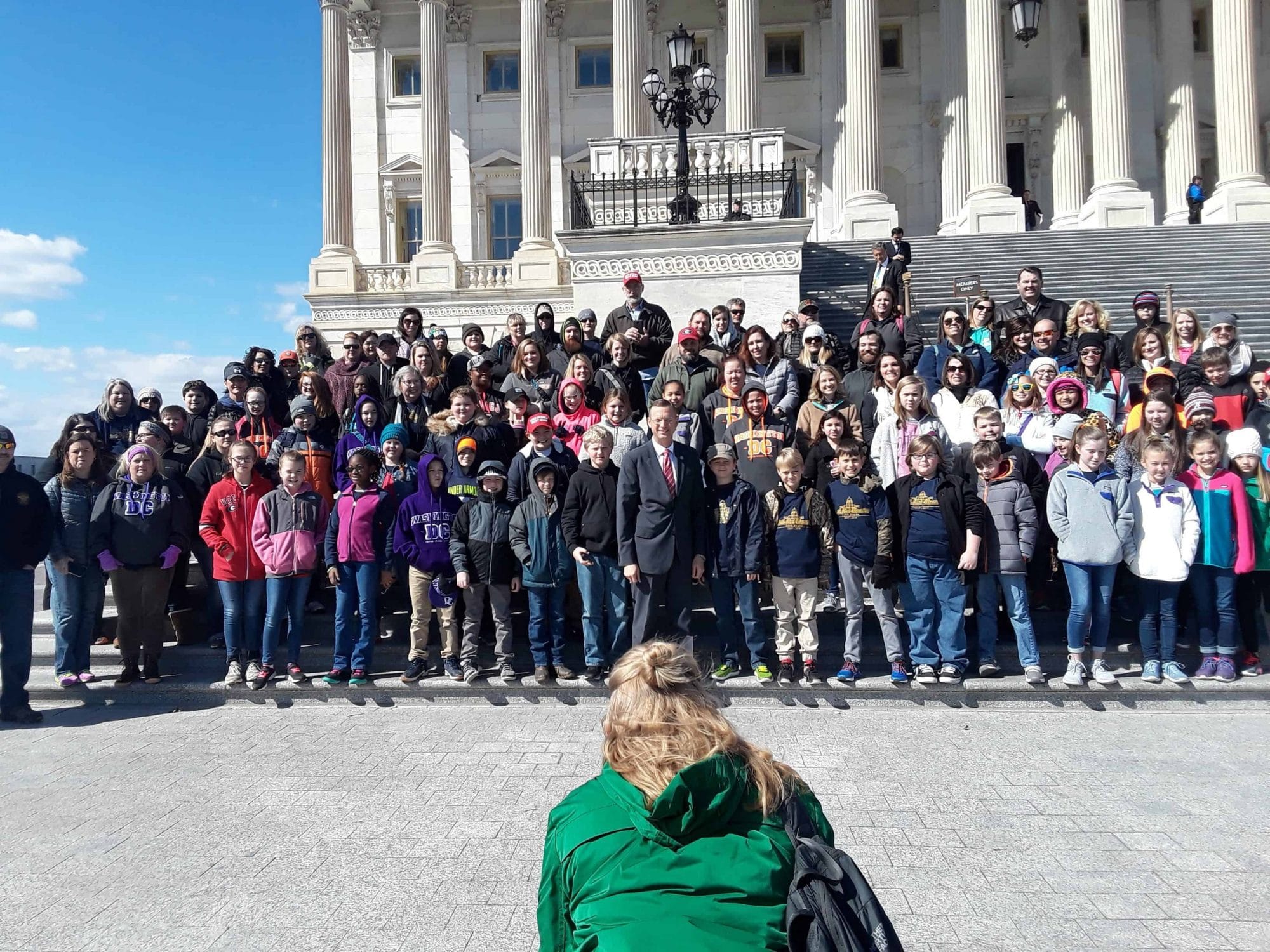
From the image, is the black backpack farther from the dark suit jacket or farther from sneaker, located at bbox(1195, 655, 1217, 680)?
sneaker, located at bbox(1195, 655, 1217, 680)

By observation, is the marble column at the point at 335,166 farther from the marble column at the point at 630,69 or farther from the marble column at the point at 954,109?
the marble column at the point at 954,109

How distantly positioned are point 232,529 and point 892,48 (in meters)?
28.9

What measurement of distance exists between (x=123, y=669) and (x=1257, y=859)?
8143 millimetres

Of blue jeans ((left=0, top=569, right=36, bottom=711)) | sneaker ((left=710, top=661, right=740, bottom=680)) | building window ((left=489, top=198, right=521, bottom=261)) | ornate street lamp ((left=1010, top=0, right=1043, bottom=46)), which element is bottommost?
sneaker ((left=710, top=661, right=740, bottom=680))

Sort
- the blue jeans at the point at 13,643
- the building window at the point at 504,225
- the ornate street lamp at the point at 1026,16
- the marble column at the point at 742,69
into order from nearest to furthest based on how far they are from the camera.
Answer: the blue jeans at the point at 13,643 → the ornate street lamp at the point at 1026,16 → the marble column at the point at 742,69 → the building window at the point at 504,225

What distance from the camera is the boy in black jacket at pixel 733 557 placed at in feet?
23.6

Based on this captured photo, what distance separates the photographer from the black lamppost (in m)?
14.2

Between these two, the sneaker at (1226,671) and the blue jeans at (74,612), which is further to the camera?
the blue jeans at (74,612)

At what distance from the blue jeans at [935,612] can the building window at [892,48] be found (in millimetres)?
26945

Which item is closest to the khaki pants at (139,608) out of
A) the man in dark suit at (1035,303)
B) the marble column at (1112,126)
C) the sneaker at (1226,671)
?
the sneaker at (1226,671)

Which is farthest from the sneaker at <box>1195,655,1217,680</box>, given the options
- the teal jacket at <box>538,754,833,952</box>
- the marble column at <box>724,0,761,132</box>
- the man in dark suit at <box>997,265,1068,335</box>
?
the marble column at <box>724,0,761,132</box>

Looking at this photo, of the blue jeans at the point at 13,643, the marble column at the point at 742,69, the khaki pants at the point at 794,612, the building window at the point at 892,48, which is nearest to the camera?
the blue jeans at the point at 13,643

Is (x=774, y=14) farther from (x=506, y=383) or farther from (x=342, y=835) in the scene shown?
(x=342, y=835)

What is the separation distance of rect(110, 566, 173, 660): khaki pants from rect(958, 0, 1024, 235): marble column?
66.7 ft
